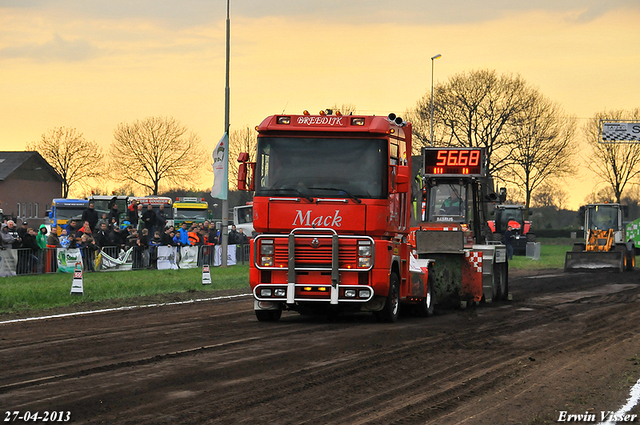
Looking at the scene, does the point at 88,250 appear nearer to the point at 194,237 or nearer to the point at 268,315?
the point at 194,237

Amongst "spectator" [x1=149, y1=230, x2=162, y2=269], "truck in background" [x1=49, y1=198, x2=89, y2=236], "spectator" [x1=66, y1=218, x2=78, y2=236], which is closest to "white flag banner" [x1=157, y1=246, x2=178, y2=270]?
"spectator" [x1=149, y1=230, x2=162, y2=269]

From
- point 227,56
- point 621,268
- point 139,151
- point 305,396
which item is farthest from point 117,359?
point 139,151

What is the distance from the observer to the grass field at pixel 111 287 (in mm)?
17859

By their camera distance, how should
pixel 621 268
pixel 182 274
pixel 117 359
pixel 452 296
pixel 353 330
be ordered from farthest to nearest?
pixel 621 268 < pixel 182 274 < pixel 452 296 < pixel 353 330 < pixel 117 359

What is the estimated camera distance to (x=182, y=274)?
2792 cm

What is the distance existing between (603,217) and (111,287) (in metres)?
23.9

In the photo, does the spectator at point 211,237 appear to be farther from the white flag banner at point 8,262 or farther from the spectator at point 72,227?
the white flag banner at point 8,262

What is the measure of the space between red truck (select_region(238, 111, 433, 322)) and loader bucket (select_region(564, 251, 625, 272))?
2210 cm

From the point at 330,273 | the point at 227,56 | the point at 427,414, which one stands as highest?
the point at 227,56

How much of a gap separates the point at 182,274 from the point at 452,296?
12214 millimetres

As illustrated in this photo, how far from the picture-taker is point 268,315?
49.0ft

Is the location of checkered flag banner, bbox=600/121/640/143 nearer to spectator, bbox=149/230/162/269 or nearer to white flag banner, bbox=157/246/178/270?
white flag banner, bbox=157/246/178/270

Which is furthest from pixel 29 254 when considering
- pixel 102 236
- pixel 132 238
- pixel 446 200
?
pixel 446 200

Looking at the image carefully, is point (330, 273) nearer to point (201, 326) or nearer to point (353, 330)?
point (353, 330)
